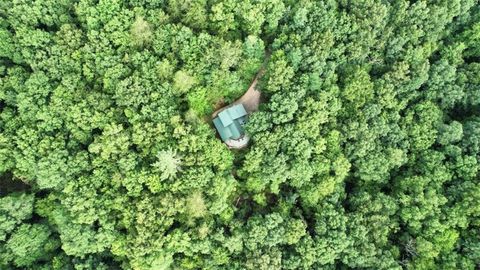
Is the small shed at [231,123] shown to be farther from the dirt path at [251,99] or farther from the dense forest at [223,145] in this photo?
the dirt path at [251,99]

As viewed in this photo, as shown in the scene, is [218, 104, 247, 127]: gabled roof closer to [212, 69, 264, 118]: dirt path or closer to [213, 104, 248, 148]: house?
[213, 104, 248, 148]: house

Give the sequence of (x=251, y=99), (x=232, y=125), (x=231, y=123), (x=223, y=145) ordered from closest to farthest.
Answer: (x=223, y=145) → (x=231, y=123) → (x=232, y=125) → (x=251, y=99)

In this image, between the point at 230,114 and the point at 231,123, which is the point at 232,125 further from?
the point at 230,114

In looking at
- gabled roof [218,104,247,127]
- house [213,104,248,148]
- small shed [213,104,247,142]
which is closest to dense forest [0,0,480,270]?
house [213,104,248,148]

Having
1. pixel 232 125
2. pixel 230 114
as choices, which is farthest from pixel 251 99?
pixel 232 125

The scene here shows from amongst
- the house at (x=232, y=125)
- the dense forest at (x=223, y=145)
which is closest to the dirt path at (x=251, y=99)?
the dense forest at (x=223, y=145)
